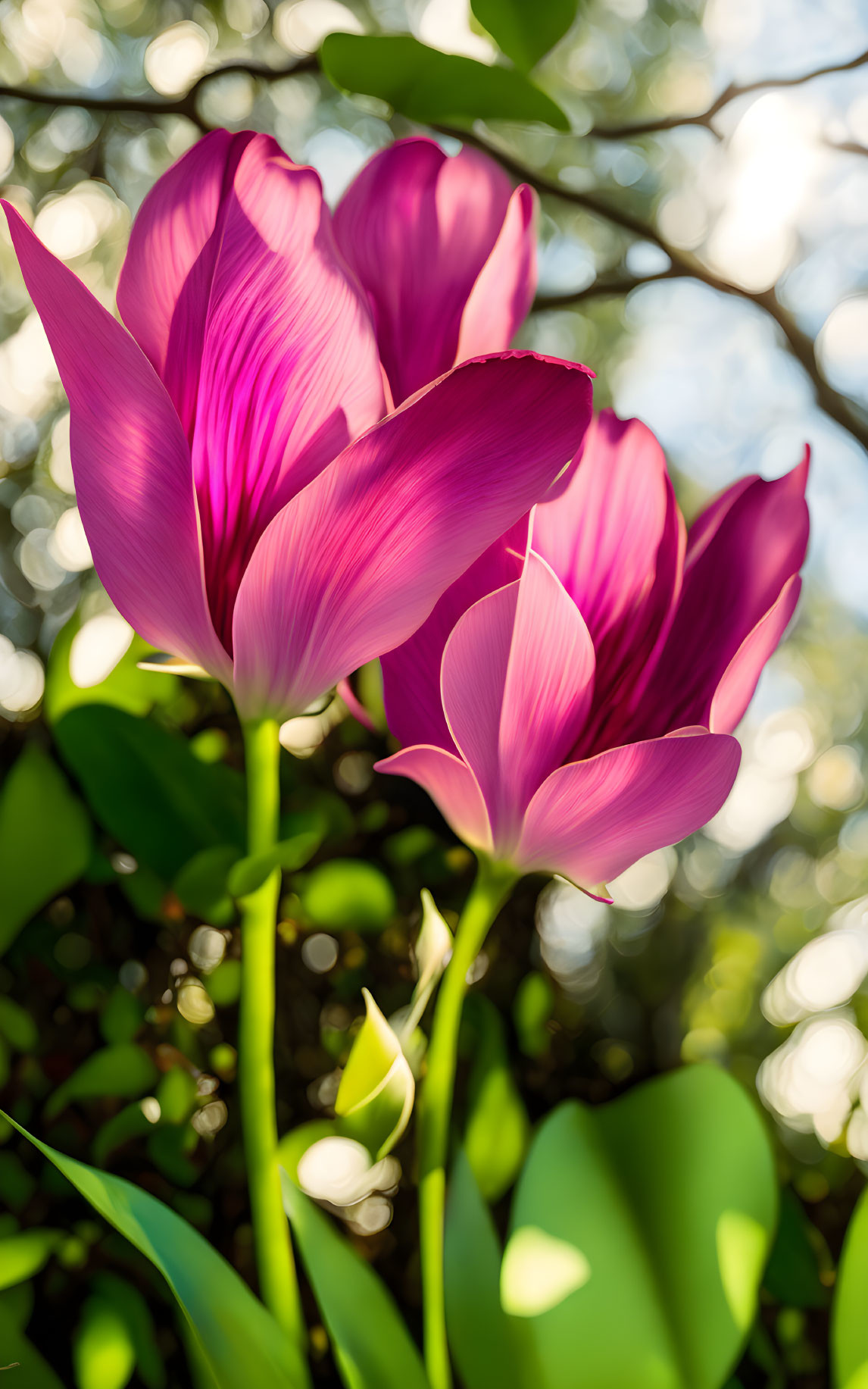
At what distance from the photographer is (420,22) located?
0.90 ft

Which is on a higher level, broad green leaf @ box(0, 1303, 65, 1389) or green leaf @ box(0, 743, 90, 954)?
green leaf @ box(0, 743, 90, 954)

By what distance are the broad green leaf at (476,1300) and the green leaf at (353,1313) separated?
0.01 metres

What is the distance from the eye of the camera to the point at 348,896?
240 mm

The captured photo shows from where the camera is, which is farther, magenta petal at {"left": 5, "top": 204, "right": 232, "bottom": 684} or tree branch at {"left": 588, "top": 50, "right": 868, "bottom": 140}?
tree branch at {"left": 588, "top": 50, "right": 868, "bottom": 140}

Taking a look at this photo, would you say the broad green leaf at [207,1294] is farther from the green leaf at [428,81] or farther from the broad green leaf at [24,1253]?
the green leaf at [428,81]

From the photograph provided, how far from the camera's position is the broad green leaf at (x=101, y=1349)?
20 centimetres

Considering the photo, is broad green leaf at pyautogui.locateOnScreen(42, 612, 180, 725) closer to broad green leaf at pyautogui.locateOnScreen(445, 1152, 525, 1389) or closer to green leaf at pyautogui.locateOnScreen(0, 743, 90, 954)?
green leaf at pyautogui.locateOnScreen(0, 743, 90, 954)

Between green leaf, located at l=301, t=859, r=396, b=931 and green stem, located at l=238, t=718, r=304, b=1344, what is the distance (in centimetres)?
4

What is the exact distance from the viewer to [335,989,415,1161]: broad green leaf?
0.55 ft

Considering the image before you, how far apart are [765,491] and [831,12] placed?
0.65 ft

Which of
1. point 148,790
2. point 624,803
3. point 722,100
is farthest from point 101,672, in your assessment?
point 722,100

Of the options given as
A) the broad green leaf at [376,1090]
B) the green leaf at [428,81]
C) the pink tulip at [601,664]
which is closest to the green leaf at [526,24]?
the green leaf at [428,81]

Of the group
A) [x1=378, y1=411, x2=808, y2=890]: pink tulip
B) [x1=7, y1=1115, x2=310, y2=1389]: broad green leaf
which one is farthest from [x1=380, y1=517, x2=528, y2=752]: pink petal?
[x1=7, y1=1115, x2=310, y2=1389]: broad green leaf

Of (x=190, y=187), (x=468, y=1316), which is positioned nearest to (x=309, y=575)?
(x=190, y=187)
